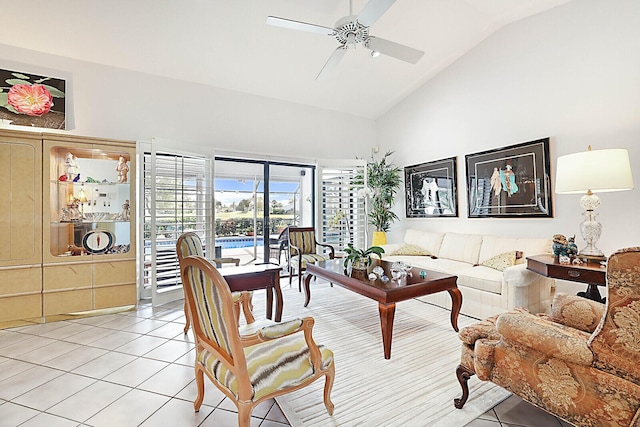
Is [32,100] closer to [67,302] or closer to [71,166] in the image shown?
[71,166]

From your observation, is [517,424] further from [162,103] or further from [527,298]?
[162,103]

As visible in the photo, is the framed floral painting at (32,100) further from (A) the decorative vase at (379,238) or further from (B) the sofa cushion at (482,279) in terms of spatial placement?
(B) the sofa cushion at (482,279)

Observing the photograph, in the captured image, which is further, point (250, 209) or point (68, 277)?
point (250, 209)

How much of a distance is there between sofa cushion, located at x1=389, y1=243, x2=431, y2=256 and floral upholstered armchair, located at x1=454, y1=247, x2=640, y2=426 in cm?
310

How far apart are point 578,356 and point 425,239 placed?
382cm

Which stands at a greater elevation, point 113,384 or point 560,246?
point 560,246

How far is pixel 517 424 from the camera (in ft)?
5.94

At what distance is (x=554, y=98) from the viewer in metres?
3.69

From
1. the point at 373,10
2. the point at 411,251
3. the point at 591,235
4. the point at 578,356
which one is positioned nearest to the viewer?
the point at 578,356

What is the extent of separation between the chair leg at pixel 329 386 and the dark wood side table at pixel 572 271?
231 cm

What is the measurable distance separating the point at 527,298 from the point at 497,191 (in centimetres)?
169

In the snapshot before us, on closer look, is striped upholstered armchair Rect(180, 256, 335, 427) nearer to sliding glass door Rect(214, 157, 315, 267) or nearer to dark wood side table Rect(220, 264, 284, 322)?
dark wood side table Rect(220, 264, 284, 322)

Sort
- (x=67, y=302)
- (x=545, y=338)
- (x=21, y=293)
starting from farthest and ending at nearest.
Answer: (x=67, y=302) → (x=21, y=293) → (x=545, y=338)

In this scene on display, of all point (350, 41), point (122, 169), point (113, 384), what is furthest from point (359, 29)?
point (113, 384)
